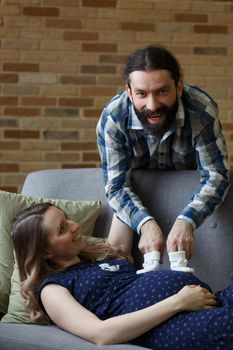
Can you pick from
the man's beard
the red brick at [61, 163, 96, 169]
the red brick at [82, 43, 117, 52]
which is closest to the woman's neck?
the man's beard

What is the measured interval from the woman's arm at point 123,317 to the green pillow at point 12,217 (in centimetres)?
46

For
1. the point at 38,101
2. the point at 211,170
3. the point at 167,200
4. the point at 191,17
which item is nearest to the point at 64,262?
the point at 167,200

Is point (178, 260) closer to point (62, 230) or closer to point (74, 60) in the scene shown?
point (62, 230)

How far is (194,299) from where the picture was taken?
1872mm

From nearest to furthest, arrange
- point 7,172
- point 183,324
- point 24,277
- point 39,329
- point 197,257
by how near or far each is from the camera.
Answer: point 183,324
point 39,329
point 24,277
point 197,257
point 7,172

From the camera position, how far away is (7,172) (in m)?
3.51

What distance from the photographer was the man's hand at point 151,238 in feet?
7.25

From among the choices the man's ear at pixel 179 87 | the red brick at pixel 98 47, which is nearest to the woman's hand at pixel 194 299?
the man's ear at pixel 179 87

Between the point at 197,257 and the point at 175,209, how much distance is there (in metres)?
0.20

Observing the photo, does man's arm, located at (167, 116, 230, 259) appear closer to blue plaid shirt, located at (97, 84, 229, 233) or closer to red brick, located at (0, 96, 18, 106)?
blue plaid shirt, located at (97, 84, 229, 233)

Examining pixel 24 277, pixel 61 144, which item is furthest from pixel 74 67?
pixel 24 277

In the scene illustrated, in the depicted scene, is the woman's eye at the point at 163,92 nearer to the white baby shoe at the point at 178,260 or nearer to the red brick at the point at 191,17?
the white baby shoe at the point at 178,260

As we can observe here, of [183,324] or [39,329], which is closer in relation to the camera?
[183,324]

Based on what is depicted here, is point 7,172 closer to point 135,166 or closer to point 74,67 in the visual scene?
point 74,67
